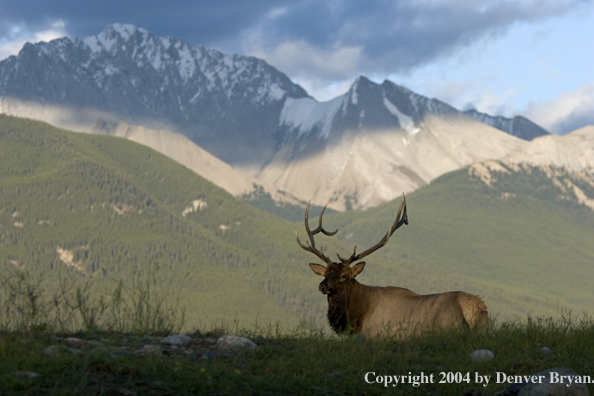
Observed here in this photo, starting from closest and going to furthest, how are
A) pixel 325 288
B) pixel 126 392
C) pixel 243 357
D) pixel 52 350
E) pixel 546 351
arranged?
pixel 126 392, pixel 52 350, pixel 243 357, pixel 546 351, pixel 325 288

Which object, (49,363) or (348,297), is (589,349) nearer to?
(348,297)

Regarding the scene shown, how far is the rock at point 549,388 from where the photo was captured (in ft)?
31.1

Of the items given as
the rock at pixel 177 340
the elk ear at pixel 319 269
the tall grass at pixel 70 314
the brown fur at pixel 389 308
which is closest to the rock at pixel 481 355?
the brown fur at pixel 389 308

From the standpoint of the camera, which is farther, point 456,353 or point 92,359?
point 456,353

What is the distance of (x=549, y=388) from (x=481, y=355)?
207cm

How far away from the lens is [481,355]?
37.8 feet

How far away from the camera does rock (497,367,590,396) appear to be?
31.1 feet

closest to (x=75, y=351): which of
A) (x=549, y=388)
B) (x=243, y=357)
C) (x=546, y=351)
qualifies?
(x=243, y=357)

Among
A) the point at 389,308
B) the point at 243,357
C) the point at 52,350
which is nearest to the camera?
the point at 52,350

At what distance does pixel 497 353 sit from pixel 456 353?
59cm

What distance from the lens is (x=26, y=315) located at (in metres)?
11.9

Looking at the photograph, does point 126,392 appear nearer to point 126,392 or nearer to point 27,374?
point 126,392

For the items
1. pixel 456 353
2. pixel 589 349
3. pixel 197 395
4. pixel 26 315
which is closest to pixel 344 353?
pixel 456 353

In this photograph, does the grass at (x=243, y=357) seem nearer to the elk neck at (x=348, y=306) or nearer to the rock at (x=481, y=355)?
the rock at (x=481, y=355)
